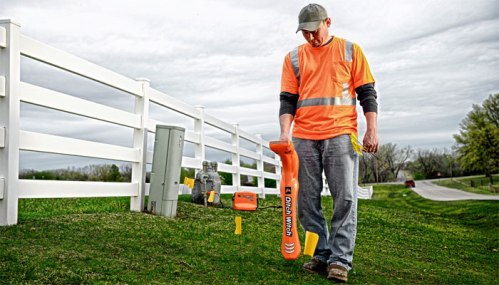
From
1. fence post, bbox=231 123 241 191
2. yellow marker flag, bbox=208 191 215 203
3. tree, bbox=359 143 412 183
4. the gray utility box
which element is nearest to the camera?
the gray utility box

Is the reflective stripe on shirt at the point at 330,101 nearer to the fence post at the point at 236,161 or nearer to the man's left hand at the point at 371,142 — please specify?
the man's left hand at the point at 371,142

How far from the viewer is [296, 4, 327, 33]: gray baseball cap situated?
14.6ft

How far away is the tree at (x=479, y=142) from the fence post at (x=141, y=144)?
43.9 m

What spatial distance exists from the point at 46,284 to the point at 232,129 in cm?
993

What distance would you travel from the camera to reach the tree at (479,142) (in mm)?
47844

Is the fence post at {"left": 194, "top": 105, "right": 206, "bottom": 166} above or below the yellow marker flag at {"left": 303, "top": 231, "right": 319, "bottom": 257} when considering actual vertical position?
above

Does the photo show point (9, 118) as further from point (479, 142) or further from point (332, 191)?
point (479, 142)

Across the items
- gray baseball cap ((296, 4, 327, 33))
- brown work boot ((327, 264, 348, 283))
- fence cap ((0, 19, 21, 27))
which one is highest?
fence cap ((0, 19, 21, 27))

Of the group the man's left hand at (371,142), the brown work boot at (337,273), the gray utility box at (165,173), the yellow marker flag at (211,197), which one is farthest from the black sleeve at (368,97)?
the yellow marker flag at (211,197)

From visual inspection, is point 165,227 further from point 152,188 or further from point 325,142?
point 325,142

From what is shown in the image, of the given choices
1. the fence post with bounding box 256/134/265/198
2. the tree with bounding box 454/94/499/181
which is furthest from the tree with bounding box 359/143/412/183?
the fence post with bounding box 256/134/265/198

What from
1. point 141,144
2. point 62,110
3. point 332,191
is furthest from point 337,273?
point 141,144

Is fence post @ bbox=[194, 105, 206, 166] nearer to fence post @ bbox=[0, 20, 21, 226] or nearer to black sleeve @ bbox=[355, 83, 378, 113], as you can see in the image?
fence post @ bbox=[0, 20, 21, 226]

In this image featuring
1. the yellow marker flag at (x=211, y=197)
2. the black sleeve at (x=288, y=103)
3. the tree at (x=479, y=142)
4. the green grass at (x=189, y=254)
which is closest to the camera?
A: the green grass at (x=189, y=254)
